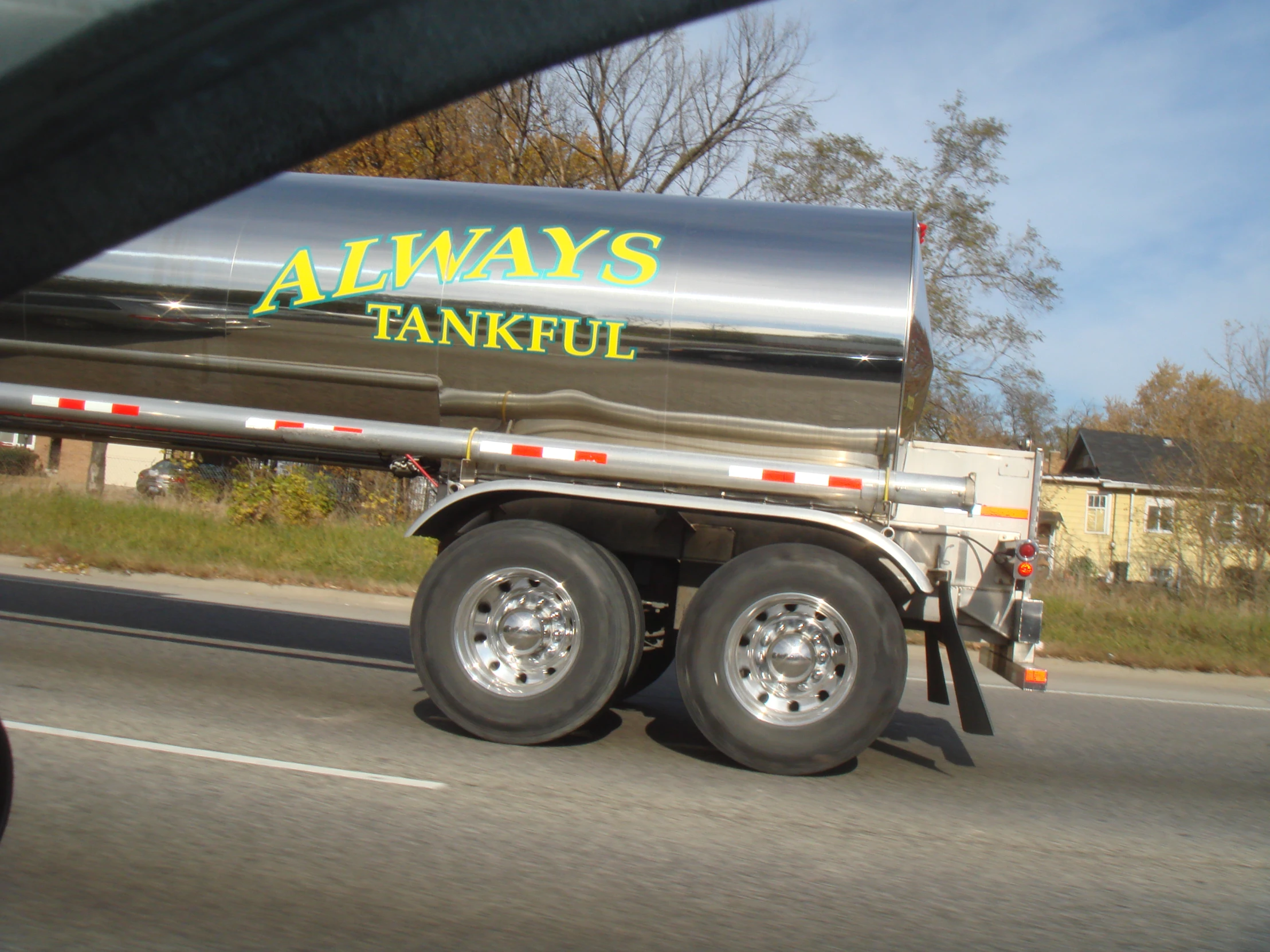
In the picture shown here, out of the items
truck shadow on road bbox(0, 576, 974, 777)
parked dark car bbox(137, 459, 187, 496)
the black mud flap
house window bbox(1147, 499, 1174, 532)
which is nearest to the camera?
the black mud flap

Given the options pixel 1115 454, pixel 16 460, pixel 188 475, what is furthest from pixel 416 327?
pixel 1115 454

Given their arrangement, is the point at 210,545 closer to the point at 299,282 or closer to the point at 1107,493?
the point at 299,282

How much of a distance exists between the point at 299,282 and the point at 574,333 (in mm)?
1673

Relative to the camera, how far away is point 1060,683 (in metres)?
10.1

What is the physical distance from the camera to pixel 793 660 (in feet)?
19.3

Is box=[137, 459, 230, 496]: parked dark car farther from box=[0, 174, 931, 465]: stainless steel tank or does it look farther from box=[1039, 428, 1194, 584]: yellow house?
box=[1039, 428, 1194, 584]: yellow house

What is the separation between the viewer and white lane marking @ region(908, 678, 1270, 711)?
944cm

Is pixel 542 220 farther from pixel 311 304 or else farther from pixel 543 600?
pixel 543 600

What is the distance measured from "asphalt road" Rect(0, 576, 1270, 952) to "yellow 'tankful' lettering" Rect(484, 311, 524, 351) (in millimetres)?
2242

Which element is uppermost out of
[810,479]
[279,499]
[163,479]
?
[810,479]

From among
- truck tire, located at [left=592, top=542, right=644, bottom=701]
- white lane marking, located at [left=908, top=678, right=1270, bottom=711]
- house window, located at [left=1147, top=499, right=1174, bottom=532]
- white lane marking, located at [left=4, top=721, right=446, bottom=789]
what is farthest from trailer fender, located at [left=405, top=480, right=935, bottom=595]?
house window, located at [left=1147, top=499, right=1174, bottom=532]

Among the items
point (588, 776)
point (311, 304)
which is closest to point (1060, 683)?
point (588, 776)

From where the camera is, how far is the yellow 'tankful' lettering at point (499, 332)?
633 centimetres

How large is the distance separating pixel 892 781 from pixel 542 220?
3705mm
